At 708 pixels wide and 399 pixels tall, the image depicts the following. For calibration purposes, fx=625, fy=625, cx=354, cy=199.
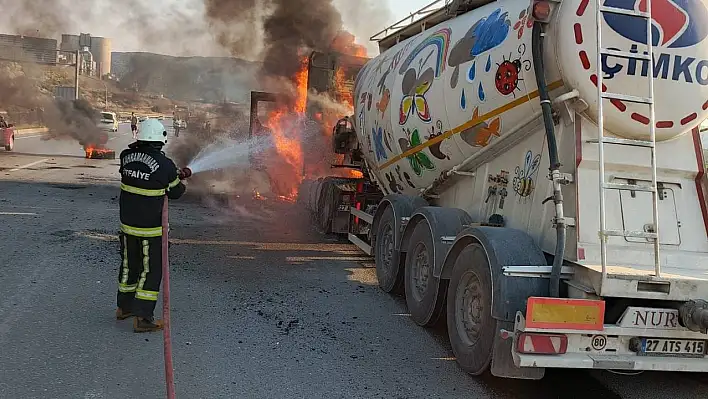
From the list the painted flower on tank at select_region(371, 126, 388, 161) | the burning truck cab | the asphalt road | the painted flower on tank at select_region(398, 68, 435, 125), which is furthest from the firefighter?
the burning truck cab

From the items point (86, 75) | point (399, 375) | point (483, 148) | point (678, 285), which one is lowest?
point (399, 375)

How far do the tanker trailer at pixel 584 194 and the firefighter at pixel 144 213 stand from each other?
8.03 feet

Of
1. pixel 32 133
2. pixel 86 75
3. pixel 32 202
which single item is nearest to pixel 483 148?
pixel 32 202

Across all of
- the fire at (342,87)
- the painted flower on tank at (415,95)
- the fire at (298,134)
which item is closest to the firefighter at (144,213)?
the painted flower on tank at (415,95)

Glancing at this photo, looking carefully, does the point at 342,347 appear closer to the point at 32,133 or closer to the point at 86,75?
the point at 32,133

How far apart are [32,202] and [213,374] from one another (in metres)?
8.86

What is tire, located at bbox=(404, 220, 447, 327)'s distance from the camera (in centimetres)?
573

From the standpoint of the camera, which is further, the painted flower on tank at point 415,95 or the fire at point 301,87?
the fire at point 301,87

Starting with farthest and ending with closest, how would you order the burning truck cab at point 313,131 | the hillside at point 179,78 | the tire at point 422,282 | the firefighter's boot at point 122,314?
the hillside at point 179,78, the burning truck cab at point 313,131, the tire at point 422,282, the firefighter's boot at point 122,314

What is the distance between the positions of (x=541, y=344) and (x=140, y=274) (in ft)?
11.0

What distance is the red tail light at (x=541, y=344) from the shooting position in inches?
158

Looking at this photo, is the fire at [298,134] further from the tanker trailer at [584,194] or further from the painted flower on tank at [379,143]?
the tanker trailer at [584,194]

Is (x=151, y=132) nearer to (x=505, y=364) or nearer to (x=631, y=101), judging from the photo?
(x=505, y=364)

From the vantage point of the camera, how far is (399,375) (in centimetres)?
473
